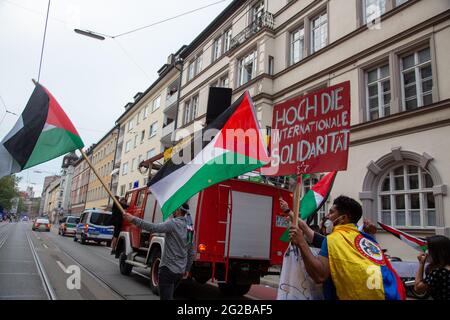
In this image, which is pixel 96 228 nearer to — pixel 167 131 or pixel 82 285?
pixel 167 131

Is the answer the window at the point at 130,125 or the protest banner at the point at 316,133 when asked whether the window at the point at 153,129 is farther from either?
the protest banner at the point at 316,133

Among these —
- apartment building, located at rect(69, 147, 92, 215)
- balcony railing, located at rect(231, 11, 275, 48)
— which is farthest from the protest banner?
apartment building, located at rect(69, 147, 92, 215)

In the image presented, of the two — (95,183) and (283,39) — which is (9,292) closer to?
(283,39)

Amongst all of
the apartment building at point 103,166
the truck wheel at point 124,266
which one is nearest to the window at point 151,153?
the apartment building at point 103,166

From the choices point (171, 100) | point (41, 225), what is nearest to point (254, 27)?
point (171, 100)

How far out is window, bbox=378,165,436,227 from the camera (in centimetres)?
1102

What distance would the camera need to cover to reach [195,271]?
7.65 meters

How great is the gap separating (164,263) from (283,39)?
655 inches

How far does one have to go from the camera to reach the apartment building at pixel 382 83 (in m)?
11.1

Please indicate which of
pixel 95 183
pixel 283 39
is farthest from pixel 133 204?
pixel 95 183

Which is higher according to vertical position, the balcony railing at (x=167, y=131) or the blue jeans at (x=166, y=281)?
the balcony railing at (x=167, y=131)

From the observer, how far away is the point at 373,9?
14.2 m

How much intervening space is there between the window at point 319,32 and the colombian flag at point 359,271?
15.2 metres

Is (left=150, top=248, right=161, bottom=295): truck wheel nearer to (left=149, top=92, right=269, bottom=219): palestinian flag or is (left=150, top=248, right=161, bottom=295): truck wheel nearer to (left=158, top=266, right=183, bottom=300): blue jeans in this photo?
(left=158, top=266, right=183, bottom=300): blue jeans
